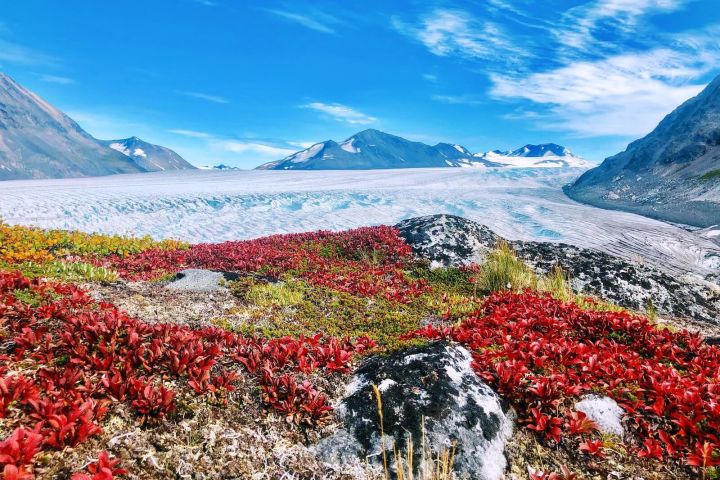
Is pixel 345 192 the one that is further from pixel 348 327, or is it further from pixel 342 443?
pixel 342 443

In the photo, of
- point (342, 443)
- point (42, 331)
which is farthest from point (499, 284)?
point (42, 331)

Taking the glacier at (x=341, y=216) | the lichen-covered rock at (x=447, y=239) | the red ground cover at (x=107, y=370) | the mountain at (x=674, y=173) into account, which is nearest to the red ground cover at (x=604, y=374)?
the red ground cover at (x=107, y=370)

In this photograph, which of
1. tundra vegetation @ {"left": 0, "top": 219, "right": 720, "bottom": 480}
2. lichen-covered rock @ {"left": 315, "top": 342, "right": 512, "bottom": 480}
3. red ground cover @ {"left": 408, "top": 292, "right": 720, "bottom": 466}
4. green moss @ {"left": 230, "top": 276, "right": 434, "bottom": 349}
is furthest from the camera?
green moss @ {"left": 230, "top": 276, "right": 434, "bottom": 349}

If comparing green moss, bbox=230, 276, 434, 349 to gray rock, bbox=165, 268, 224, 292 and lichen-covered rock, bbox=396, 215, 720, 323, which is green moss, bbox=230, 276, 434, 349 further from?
lichen-covered rock, bbox=396, 215, 720, 323

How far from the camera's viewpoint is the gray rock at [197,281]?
40.6ft

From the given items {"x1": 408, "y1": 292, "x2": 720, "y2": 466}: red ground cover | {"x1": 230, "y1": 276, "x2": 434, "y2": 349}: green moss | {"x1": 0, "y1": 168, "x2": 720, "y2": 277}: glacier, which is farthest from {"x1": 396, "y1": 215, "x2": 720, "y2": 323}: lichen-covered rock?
{"x1": 408, "y1": 292, "x2": 720, "y2": 466}: red ground cover

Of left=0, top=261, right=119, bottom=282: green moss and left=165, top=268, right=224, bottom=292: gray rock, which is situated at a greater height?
left=0, top=261, right=119, bottom=282: green moss

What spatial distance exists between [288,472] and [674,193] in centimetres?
5096

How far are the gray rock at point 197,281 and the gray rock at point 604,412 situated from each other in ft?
33.5

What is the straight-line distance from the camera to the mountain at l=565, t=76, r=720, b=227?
119 feet

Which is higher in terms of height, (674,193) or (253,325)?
(674,193)

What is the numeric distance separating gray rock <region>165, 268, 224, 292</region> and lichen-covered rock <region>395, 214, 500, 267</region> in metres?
8.98

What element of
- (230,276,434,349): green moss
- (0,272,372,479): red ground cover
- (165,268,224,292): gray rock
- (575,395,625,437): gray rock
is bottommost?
(230,276,434,349): green moss

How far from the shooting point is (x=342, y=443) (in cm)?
477
